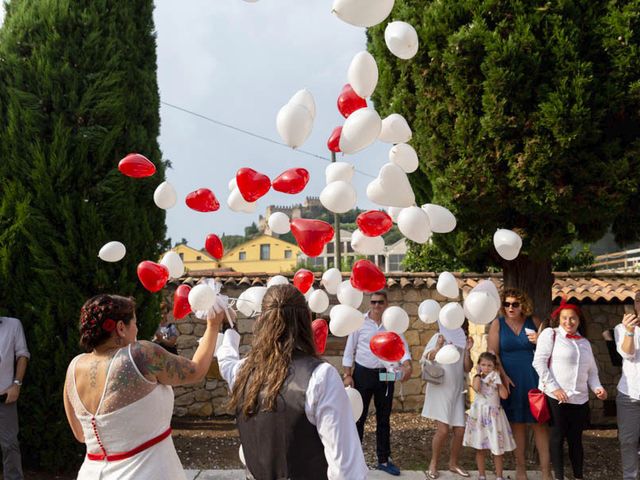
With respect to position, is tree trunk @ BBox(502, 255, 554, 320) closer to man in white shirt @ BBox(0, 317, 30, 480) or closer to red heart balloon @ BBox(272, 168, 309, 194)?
red heart balloon @ BBox(272, 168, 309, 194)

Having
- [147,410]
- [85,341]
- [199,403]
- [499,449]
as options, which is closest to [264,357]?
[147,410]

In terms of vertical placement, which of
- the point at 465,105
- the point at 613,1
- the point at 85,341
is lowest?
the point at 85,341

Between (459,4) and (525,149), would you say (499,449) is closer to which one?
(525,149)

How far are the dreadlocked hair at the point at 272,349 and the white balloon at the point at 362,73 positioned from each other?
153 cm

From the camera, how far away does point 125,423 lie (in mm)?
2172

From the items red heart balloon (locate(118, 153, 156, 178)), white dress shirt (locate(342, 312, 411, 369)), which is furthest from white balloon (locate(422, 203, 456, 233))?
red heart balloon (locate(118, 153, 156, 178))

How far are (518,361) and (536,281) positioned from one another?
1.06m

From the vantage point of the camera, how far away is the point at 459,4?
15.4 feet

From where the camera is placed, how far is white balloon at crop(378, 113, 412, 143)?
136 inches

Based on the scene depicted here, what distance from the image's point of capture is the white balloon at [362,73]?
123 inches

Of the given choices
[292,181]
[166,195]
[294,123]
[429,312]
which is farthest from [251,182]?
[429,312]

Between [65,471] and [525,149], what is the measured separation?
4.78 metres

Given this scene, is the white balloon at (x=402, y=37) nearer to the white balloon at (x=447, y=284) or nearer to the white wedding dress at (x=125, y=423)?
the white balloon at (x=447, y=284)

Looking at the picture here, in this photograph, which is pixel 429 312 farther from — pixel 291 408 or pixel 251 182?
pixel 291 408
